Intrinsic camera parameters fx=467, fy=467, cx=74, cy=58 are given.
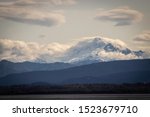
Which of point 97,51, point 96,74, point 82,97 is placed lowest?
point 82,97

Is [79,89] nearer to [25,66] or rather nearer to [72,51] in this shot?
[72,51]

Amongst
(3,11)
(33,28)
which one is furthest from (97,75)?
(3,11)

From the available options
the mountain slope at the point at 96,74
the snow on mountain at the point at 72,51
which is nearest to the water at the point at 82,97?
the mountain slope at the point at 96,74

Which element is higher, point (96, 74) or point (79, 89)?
Answer: point (96, 74)

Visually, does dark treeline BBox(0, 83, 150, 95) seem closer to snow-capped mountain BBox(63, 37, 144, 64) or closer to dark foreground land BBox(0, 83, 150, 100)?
dark foreground land BBox(0, 83, 150, 100)

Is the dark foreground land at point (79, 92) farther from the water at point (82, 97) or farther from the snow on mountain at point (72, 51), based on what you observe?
the snow on mountain at point (72, 51)

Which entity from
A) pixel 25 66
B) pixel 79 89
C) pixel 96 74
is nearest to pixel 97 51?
pixel 96 74

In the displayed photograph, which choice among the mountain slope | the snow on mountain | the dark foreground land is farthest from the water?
the snow on mountain
